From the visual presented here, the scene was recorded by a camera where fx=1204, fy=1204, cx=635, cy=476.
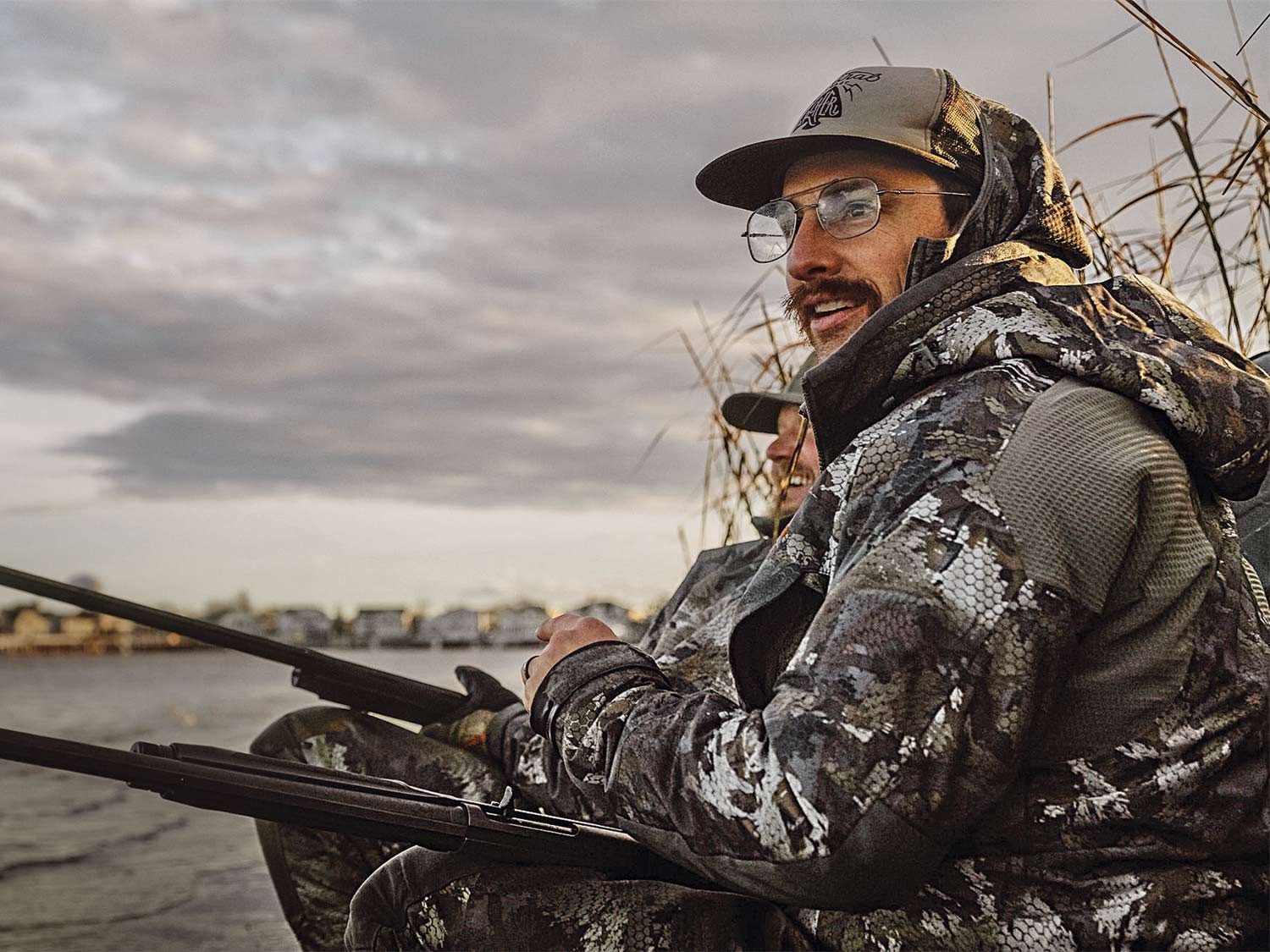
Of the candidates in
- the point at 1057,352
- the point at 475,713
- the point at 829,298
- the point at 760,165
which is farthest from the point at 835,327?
the point at 475,713

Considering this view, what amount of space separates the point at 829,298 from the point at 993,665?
105 centimetres

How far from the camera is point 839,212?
2402mm

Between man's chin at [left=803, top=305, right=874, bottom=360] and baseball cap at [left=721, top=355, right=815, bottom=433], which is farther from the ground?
baseball cap at [left=721, top=355, right=815, bottom=433]

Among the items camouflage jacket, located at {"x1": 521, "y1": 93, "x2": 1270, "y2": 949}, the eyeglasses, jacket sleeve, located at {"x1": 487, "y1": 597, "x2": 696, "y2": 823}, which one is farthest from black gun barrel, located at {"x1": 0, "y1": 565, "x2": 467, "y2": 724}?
the eyeglasses

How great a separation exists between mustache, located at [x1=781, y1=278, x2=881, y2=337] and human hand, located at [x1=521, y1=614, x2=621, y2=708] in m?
0.80

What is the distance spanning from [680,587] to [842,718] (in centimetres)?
249

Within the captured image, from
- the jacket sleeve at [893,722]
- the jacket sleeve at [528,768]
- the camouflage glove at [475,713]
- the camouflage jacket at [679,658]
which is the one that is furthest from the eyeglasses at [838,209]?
the camouflage glove at [475,713]

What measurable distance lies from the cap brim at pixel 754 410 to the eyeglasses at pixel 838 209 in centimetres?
182

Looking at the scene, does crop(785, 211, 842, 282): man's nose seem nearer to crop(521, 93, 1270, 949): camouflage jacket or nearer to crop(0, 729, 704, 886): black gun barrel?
crop(521, 93, 1270, 949): camouflage jacket

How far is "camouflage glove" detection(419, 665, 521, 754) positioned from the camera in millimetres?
3355

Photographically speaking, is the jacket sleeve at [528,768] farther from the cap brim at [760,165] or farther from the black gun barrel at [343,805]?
the cap brim at [760,165]

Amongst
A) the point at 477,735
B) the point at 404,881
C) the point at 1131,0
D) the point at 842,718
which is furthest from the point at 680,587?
the point at 842,718

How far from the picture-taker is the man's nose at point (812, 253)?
7.81ft

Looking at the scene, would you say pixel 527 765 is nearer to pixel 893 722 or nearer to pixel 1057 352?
pixel 893 722
